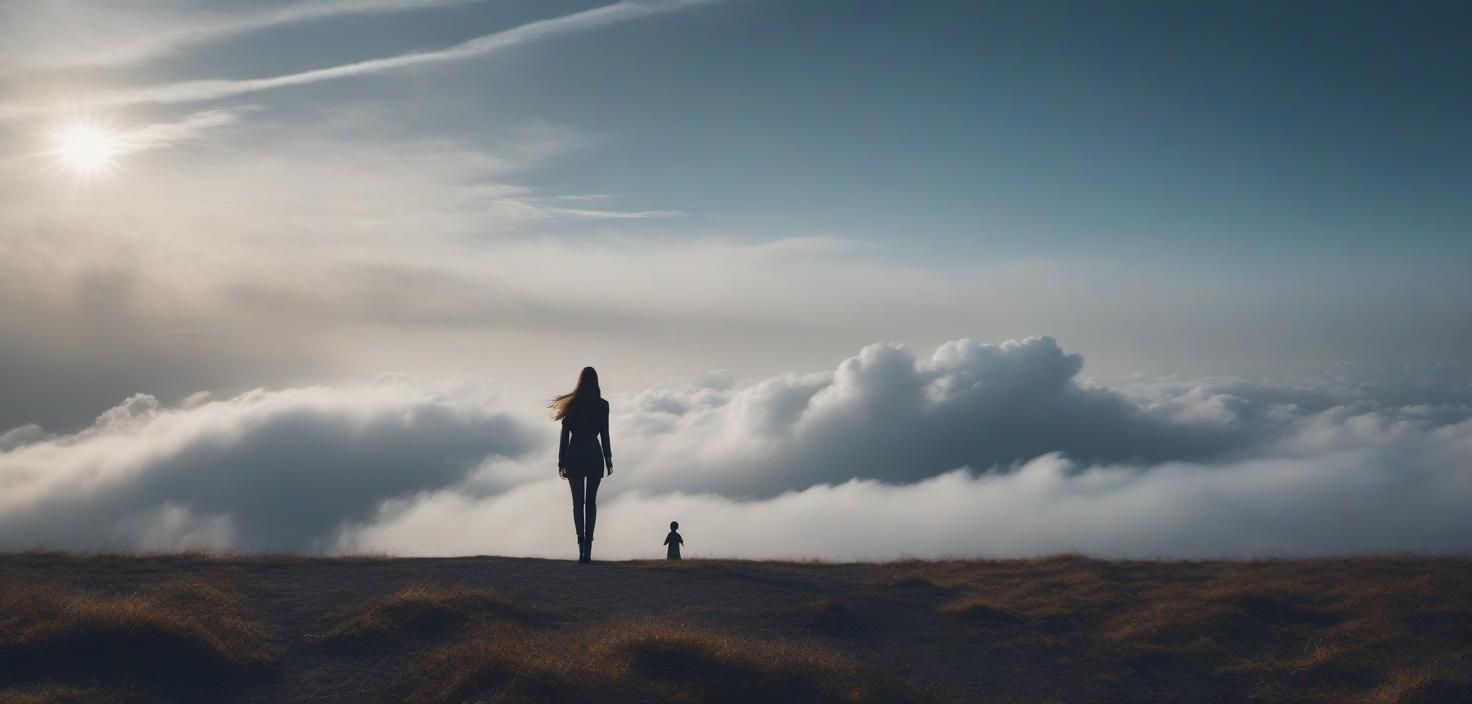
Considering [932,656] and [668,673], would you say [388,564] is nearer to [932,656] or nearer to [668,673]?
[668,673]

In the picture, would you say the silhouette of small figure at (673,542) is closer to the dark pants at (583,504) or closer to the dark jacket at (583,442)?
the dark pants at (583,504)

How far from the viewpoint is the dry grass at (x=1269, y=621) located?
6.80 meters

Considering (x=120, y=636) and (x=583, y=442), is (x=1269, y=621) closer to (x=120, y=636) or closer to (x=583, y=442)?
(x=583, y=442)

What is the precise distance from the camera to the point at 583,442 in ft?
A: 39.3

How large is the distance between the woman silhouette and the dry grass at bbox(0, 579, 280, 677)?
4.96m

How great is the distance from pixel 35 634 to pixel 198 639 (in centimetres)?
121

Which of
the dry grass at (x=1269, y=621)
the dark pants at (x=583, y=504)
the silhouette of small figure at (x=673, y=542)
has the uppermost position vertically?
the dark pants at (x=583, y=504)

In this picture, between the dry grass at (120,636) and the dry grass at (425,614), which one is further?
the dry grass at (425,614)

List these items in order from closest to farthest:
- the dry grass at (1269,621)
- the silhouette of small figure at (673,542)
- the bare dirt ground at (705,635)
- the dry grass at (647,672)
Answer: the dry grass at (647,672) → the bare dirt ground at (705,635) → the dry grass at (1269,621) → the silhouette of small figure at (673,542)

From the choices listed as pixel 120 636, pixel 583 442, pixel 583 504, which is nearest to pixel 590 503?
pixel 583 504

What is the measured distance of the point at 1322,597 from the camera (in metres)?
9.27

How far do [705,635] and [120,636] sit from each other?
5125 millimetres

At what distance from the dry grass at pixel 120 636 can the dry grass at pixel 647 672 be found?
1.81 meters

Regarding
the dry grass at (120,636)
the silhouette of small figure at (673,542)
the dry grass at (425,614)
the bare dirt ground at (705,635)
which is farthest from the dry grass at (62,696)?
the silhouette of small figure at (673,542)
